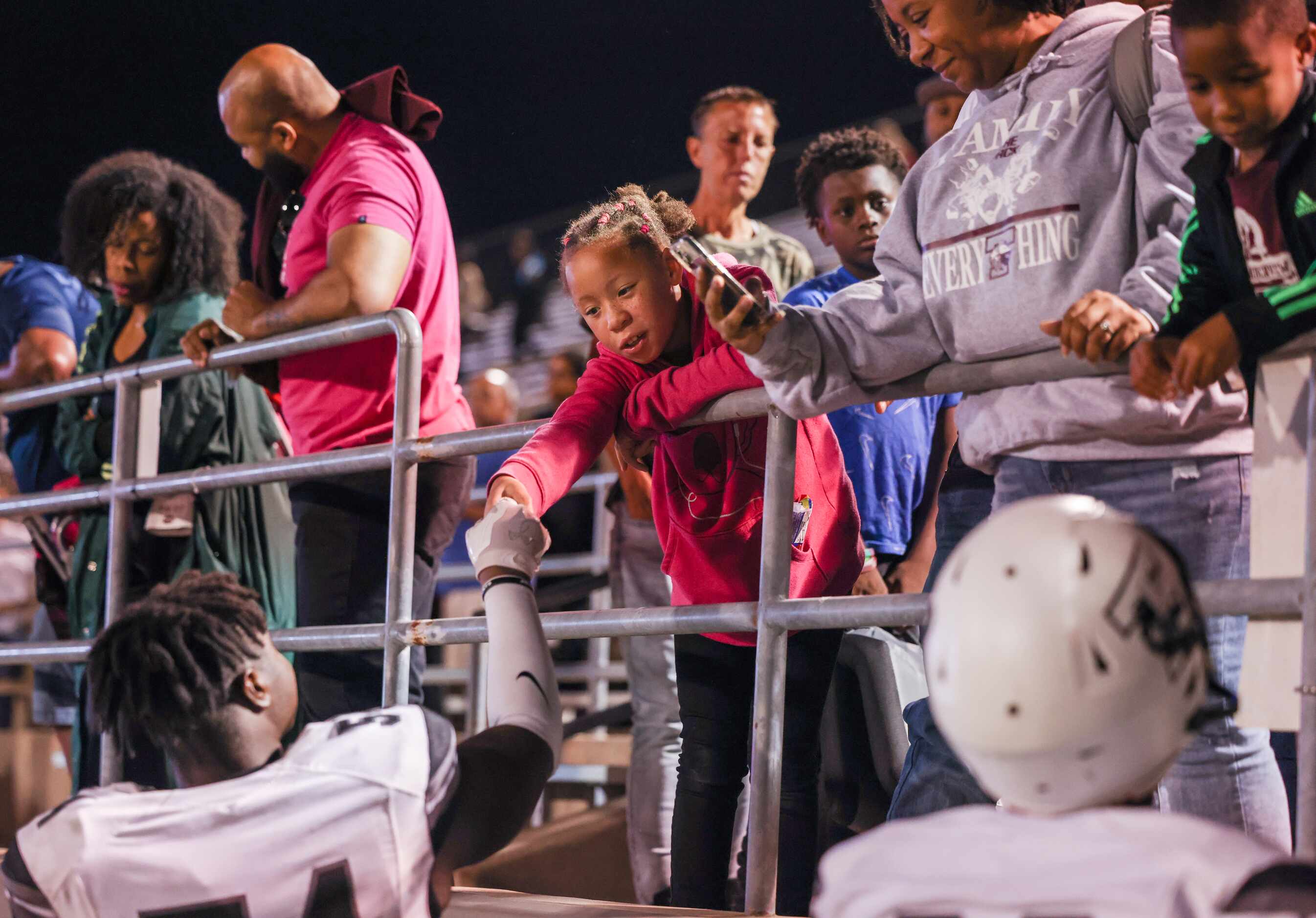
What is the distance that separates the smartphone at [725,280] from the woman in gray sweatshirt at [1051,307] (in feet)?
0.09

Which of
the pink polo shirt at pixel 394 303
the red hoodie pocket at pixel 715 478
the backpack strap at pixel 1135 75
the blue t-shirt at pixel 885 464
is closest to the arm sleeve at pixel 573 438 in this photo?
the red hoodie pocket at pixel 715 478

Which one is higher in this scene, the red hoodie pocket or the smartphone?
the smartphone

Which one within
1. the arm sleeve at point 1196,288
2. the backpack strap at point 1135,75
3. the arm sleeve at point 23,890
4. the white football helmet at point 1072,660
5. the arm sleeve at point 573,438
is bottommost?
the arm sleeve at point 23,890

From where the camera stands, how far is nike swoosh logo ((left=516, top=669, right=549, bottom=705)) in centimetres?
164

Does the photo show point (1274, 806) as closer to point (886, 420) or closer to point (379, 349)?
point (886, 420)

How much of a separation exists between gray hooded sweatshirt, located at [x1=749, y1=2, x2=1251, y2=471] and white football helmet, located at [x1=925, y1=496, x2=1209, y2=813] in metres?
0.70

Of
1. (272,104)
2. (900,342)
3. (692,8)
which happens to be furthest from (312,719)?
(692,8)

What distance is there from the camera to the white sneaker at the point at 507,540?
175cm

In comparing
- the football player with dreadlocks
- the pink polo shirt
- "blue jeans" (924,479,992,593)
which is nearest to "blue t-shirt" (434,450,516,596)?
the pink polo shirt

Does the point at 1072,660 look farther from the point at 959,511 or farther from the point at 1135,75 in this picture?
the point at 959,511

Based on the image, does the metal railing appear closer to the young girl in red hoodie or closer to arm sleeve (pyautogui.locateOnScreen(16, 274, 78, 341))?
the young girl in red hoodie

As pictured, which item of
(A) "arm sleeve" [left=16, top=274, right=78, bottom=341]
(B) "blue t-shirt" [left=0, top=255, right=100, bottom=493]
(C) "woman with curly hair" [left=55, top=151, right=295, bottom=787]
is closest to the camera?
(C) "woman with curly hair" [left=55, top=151, right=295, bottom=787]

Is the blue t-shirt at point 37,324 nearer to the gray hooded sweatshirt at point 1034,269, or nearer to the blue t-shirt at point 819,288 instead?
the blue t-shirt at point 819,288

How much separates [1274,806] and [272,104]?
2.47 meters
